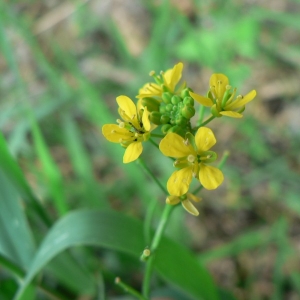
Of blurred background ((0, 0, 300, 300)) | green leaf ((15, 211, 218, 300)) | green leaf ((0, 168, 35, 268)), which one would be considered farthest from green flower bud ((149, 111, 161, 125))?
blurred background ((0, 0, 300, 300))

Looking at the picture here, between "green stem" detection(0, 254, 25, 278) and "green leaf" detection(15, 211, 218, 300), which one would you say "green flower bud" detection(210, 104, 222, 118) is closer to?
"green leaf" detection(15, 211, 218, 300)

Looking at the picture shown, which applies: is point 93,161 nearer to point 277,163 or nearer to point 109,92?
point 109,92

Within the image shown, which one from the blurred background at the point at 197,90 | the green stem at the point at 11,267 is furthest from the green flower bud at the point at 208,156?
the blurred background at the point at 197,90

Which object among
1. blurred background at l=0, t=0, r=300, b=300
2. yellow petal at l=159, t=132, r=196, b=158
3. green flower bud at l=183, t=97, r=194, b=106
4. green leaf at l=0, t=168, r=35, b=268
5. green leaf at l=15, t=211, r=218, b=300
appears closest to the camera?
yellow petal at l=159, t=132, r=196, b=158

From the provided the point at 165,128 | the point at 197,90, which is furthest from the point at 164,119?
the point at 197,90

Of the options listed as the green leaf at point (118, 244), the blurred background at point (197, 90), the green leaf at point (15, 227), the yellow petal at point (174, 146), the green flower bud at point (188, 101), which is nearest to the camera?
the yellow petal at point (174, 146)

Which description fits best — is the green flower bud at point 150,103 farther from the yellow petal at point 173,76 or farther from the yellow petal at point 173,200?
the yellow petal at point 173,200
